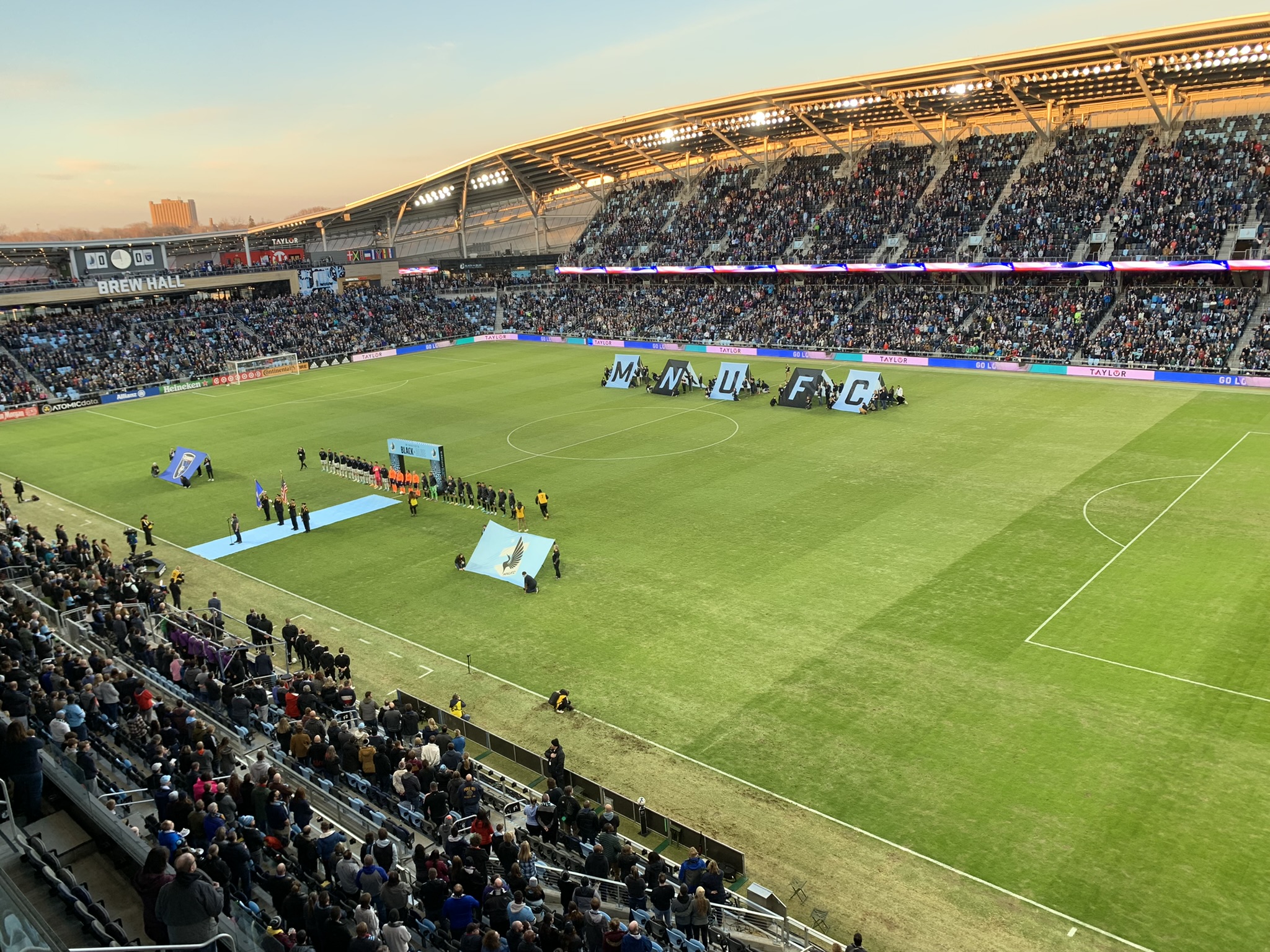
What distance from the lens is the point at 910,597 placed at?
2312 cm

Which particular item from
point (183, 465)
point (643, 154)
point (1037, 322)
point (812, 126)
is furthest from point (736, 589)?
point (643, 154)

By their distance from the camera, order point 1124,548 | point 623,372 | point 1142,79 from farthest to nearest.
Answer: point 623,372
point 1142,79
point 1124,548

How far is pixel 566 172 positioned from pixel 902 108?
1457 inches

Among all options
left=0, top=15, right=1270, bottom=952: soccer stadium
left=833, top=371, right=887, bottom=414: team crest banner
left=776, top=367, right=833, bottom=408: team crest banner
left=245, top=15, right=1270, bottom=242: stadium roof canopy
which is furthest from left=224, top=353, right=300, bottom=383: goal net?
left=833, top=371, right=887, bottom=414: team crest banner

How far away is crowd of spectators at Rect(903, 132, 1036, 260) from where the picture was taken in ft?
209

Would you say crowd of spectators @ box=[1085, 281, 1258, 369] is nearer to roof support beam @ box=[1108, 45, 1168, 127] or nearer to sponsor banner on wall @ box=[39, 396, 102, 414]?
roof support beam @ box=[1108, 45, 1168, 127]

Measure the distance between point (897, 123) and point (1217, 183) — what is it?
2512 cm

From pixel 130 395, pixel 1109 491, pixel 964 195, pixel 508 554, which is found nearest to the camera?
pixel 508 554

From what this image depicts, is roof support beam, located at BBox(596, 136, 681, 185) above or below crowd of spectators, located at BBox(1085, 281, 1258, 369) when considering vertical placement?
above

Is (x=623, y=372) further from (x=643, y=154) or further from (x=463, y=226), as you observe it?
(x=463, y=226)

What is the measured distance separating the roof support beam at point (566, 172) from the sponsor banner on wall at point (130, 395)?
3732 centimetres

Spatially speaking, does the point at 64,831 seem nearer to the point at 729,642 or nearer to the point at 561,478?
the point at 729,642

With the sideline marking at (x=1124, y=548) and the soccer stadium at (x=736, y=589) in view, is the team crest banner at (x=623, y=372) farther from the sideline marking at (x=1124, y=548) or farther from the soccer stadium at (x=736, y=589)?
the sideline marking at (x=1124, y=548)

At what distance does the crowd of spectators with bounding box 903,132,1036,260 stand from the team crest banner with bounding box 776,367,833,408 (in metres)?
21.2
